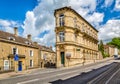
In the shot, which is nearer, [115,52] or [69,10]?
[69,10]

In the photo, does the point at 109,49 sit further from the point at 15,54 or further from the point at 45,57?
the point at 15,54

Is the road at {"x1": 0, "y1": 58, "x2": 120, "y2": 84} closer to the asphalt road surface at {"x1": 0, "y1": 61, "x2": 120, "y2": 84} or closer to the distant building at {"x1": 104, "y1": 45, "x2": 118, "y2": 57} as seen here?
the asphalt road surface at {"x1": 0, "y1": 61, "x2": 120, "y2": 84}

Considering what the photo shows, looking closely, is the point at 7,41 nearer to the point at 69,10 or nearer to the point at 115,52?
the point at 69,10

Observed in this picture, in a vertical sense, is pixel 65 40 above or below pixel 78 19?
below

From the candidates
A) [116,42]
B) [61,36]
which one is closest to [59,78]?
[61,36]

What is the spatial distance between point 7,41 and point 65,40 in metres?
13.7

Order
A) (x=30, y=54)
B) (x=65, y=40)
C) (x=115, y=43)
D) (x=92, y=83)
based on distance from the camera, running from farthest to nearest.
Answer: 1. (x=115, y=43)
2. (x=30, y=54)
3. (x=65, y=40)
4. (x=92, y=83)

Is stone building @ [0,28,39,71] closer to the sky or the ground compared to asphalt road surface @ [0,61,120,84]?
closer to the sky

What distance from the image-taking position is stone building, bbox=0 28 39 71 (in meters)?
36.1

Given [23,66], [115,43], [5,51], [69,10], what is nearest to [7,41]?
[5,51]

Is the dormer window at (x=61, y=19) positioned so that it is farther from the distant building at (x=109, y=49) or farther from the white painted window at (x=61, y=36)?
the distant building at (x=109, y=49)

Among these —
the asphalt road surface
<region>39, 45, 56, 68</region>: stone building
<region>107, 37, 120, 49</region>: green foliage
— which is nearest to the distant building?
<region>107, 37, 120, 49</region>: green foliage

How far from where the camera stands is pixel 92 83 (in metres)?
15.9

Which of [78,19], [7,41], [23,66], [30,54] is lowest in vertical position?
[23,66]
